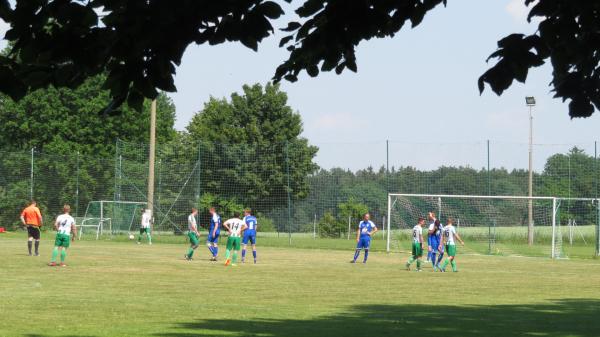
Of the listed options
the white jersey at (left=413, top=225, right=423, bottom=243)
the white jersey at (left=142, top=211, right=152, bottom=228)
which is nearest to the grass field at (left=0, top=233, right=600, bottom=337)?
the white jersey at (left=413, top=225, right=423, bottom=243)

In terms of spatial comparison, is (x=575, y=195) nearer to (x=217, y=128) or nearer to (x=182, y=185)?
(x=182, y=185)

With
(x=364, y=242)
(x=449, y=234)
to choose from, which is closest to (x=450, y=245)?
(x=449, y=234)

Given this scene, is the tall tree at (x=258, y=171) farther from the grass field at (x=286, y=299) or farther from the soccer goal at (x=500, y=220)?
the grass field at (x=286, y=299)

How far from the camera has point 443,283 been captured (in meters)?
25.9

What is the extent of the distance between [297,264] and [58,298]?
14447mm

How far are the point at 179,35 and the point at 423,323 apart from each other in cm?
918

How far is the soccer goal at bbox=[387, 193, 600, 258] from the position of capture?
49.1m

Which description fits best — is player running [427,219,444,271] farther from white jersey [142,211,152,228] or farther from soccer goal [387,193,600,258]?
white jersey [142,211,152,228]

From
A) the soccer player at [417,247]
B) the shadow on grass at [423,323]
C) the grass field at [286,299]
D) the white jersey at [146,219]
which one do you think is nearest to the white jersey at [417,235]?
the soccer player at [417,247]

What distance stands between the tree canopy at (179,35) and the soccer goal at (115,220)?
41.1 meters

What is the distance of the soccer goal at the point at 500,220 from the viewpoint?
49.1 m

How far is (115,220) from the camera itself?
170 feet

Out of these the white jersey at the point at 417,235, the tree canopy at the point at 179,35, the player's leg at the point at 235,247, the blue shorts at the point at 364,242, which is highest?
the tree canopy at the point at 179,35

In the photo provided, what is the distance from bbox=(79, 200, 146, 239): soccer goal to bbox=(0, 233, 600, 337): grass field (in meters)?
16.5
